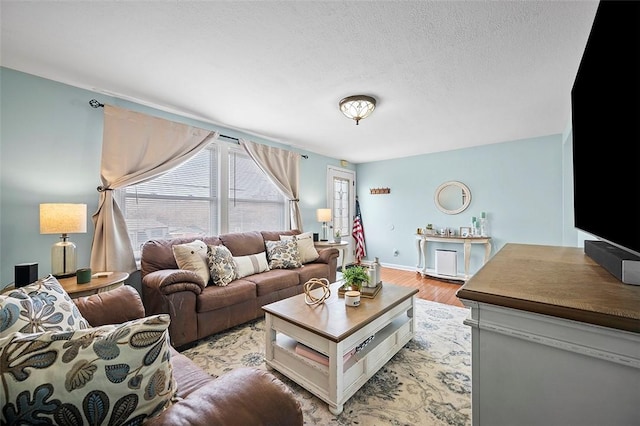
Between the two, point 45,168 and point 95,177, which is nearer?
point 45,168

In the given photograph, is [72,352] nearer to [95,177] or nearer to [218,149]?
[95,177]

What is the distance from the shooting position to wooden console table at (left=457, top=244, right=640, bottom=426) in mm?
587

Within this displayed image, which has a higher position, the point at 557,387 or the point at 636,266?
the point at 636,266

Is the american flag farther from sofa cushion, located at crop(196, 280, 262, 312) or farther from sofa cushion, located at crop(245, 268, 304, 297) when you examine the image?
sofa cushion, located at crop(196, 280, 262, 312)

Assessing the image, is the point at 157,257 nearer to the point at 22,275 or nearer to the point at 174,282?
the point at 174,282

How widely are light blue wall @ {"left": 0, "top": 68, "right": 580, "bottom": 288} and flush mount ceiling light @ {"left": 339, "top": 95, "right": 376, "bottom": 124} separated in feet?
5.81

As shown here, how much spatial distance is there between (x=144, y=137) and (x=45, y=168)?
0.83 meters

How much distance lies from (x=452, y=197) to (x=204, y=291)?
438cm

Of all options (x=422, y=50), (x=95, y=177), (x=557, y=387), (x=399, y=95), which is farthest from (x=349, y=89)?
(x=95, y=177)

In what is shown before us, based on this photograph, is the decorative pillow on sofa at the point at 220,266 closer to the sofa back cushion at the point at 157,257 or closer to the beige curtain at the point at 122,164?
the sofa back cushion at the point at 157,257

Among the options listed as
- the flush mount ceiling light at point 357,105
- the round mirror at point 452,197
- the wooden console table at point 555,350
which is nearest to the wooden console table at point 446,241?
the round mirror at point 452,197

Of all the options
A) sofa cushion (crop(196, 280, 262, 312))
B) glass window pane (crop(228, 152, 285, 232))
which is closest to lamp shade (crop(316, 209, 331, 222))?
glass window pane (crop(228, 152, 285, 232))

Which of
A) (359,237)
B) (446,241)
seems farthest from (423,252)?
(359,237)

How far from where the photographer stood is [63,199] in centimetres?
232
